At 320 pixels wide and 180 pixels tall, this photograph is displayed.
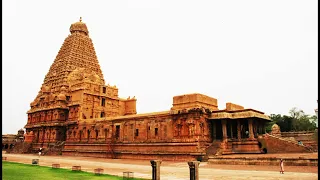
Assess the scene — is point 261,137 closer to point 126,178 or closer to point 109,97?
point 126,178

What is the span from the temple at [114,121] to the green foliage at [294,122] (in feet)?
63.4

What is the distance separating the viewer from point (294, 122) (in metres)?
54.8

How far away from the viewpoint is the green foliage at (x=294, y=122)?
53844 mm

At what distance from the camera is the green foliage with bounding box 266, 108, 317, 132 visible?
177 feet

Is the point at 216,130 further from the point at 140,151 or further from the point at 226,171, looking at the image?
the point at 226,171

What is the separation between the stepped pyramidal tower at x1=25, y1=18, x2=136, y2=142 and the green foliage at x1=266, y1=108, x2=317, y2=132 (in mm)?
29470

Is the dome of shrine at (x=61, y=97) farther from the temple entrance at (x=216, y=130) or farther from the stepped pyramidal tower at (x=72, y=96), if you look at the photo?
the temple entrance at (x=216, y=130)

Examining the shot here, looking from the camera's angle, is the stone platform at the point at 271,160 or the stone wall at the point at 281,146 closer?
the stone platform at the point at 271,160

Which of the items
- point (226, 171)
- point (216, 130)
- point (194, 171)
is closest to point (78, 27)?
point (216, 130)

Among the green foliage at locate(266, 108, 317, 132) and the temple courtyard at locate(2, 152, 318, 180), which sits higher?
the green foliage at locate(266, 108, 317, 132)

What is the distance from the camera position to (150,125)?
36.0 m

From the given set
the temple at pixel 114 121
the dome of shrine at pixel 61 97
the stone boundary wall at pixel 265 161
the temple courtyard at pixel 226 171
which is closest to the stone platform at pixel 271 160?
the stone boundary wall at pixel 265 161

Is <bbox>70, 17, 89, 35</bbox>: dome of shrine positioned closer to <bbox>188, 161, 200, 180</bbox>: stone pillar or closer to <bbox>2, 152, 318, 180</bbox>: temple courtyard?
<bbox>2, 152, 318, 180</bbox>: temple courtyard

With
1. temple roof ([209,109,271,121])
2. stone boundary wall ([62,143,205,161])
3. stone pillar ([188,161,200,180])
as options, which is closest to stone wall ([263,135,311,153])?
temple roof ([209,109,271,121])
